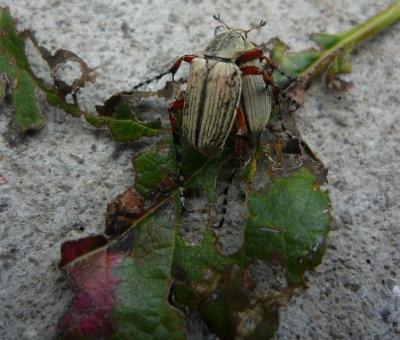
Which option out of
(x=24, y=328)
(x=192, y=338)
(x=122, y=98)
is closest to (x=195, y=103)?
(x=122, y=98)

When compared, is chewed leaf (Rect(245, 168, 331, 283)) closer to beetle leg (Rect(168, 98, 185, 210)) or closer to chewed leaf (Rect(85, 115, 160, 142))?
beetle leg (Rect(168, 98, 185, 210))

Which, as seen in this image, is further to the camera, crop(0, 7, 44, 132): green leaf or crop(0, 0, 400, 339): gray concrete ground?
crop(0, 7, 44, 132): green leaf

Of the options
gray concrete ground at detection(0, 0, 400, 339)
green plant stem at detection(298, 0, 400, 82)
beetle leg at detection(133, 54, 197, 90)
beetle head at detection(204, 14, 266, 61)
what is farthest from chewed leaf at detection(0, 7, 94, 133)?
green plant stem at detection(298, 0, 400, 82)

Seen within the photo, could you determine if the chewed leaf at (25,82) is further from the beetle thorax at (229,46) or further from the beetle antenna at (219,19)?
the beetle antenna at (219,19)

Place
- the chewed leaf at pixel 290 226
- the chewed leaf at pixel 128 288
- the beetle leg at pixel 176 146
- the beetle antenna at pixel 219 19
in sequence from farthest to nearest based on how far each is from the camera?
the beetle antenna at pixel 219 19 → the beetle leg at pixel 176 146 → the chewed leaf at pixel 290 226 → the chewed leaf at pixel 128 288

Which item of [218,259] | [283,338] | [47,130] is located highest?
[47,130]

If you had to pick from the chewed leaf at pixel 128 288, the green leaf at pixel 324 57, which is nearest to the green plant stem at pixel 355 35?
the green leaf at pixel 324 57

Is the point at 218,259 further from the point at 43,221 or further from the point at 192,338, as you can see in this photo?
the point at 43,221

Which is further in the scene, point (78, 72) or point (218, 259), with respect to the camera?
point (78, 72)
